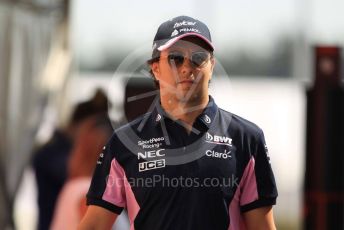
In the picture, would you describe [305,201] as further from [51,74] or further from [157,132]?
[157,132]

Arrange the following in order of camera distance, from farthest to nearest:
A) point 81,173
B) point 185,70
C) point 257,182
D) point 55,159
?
point 55,159 < point 81,173 < point 257,182 < point 185,70

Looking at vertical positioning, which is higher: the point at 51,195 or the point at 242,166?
the point at 242,166

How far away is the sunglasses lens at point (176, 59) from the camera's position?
11.0 feet

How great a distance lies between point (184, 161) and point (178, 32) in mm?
398

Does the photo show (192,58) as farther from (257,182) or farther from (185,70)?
(257,182)

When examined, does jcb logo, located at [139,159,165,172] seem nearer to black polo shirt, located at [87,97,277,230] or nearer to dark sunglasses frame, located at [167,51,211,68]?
black polo shirt, located at [87,97,277,230]

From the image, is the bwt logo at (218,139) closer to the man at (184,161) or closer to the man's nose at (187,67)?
the man at (184,161)

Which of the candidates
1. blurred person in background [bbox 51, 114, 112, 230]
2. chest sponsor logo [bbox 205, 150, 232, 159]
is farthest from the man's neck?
blurred person in background [bbox 51, 114, 112, 230]

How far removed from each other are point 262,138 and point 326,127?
185 inches

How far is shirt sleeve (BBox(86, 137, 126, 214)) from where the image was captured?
3.44 meters

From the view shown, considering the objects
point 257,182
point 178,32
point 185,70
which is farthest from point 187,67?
point 257,182

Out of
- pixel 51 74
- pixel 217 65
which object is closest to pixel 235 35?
pixel 51 74

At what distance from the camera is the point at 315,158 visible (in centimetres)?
814

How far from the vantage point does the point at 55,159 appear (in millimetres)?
7250
